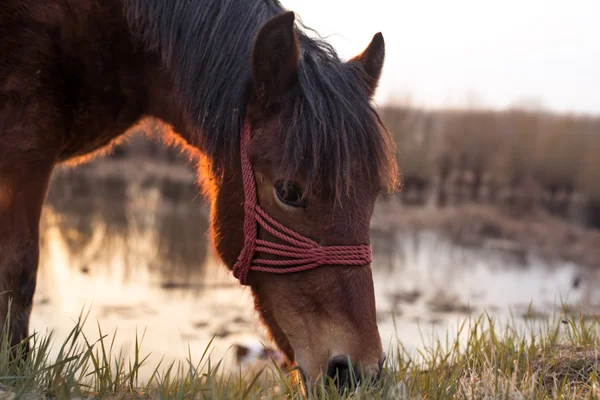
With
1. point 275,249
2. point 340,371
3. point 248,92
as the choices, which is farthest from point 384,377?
point 248,92

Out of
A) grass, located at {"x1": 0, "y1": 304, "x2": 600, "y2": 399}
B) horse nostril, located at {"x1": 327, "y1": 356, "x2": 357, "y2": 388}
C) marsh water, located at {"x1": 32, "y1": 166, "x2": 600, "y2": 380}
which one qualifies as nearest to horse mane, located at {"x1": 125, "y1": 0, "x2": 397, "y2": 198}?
horse nostril, located at {"x1": 327, "y1": 356, "x2": 357, "y2": 388}

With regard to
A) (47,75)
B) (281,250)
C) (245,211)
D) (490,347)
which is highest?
(47,75)

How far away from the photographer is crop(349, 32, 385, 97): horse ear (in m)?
2.92

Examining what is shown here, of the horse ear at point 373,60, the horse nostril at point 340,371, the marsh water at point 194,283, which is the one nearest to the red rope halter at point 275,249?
the horse nostril at point 340,371

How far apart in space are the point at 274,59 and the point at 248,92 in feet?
0.76

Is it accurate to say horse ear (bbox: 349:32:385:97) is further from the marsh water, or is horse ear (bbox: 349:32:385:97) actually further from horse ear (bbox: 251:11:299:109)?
the marsh water

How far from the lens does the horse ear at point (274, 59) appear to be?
2305mm

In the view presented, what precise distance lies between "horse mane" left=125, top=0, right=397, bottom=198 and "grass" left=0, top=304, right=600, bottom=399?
854 mm

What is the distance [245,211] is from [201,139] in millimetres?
479

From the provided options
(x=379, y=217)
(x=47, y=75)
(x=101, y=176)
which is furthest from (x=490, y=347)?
(x=101, y=176)

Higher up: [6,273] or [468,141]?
[468,141]

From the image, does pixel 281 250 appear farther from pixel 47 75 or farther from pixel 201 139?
pixel 47 75

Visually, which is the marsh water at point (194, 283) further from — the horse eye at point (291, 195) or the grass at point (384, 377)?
the horse eye at point (291, 195)

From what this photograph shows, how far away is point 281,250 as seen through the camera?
2344 millimetres
